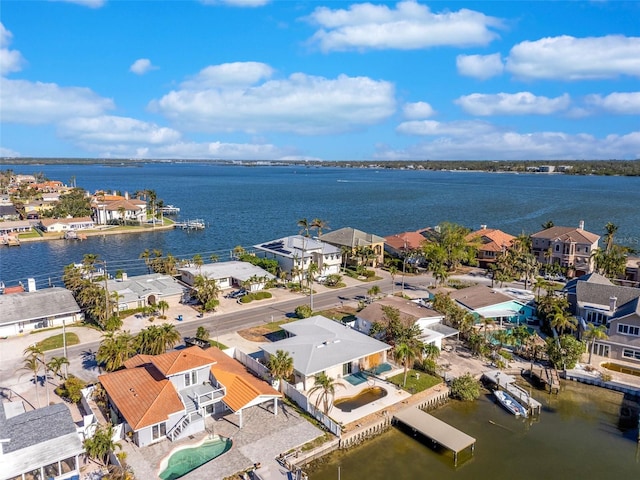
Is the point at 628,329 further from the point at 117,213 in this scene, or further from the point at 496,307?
the point at 117,213

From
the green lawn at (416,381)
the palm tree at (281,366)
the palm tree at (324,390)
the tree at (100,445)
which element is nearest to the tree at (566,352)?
the green lawn at (416,381)

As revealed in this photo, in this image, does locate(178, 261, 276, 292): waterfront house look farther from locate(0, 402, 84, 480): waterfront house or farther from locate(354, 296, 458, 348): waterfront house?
locate(0, 402, 84, 480): waterfront house

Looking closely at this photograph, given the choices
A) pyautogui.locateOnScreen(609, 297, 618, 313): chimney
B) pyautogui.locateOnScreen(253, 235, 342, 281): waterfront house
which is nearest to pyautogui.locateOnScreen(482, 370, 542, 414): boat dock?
pyautogui.locateOnScreen(609, 297, 618, 313): chimney

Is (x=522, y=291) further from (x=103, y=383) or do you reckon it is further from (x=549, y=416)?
(x=103, y=383)

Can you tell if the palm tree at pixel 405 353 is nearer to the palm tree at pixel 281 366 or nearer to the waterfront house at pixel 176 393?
the palm tree at pixel 281 366

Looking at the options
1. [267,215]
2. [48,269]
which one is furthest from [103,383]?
[267,215]

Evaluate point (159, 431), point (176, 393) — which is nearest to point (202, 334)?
point (176, 393)
